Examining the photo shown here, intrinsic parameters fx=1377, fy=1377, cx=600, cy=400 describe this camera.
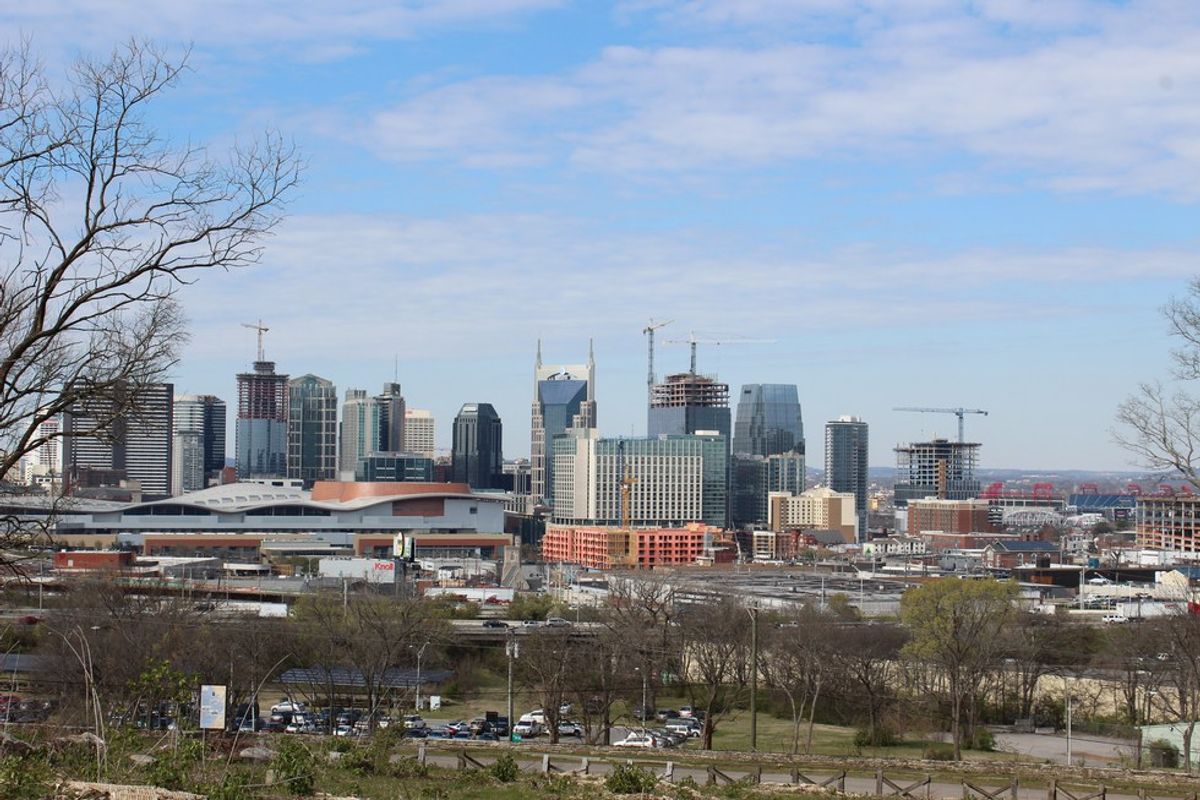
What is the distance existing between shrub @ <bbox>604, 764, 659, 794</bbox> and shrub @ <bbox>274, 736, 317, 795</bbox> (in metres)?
3.81

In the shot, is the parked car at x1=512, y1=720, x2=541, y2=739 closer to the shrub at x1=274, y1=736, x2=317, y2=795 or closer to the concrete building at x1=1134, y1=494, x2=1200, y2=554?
the shrub at x1=274, y1=736, x2=317, y2=795

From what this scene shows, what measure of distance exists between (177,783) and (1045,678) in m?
45.1

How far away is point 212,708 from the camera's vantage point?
18.8m

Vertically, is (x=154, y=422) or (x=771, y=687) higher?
(x=154, y=422)

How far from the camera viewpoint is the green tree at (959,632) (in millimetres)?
45094

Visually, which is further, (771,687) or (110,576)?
(110,576)

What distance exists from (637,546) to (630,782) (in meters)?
158

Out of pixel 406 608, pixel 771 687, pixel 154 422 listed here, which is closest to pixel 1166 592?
pixel 771 687

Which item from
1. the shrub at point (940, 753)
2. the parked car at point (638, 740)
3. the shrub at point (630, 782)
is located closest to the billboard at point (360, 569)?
the parked car at point (638, 740)

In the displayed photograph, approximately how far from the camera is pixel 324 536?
139 metres

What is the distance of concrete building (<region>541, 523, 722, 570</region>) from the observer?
17288 centimetres

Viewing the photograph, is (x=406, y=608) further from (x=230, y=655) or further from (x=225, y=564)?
(x=225, y=564)

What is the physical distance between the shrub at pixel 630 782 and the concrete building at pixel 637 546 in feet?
485

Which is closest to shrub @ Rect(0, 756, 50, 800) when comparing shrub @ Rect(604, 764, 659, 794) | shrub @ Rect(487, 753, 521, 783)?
shrub @ Rect(604, 764, 659, 794)
